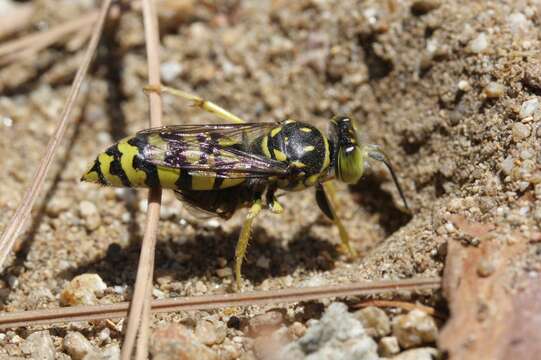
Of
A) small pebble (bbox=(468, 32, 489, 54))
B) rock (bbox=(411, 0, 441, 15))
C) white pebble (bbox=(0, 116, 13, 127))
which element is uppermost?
white pebble (bbox=(0, 116, 13, 127))

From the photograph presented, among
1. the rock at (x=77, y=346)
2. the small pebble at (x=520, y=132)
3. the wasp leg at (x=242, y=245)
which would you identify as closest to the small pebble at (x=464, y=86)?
the small pebble at (x=520, y=132)

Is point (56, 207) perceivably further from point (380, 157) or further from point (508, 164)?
point (508, 164)

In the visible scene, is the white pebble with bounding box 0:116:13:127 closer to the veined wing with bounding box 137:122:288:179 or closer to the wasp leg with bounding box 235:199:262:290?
the veined wing with bounding box 137:122:288:179

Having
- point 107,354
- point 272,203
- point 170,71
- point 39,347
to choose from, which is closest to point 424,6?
point 272,203

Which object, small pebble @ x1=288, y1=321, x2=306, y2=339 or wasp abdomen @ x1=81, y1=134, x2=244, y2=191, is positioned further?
wasp abdomen @ x1=81, y1=134, x2=244, y2=191

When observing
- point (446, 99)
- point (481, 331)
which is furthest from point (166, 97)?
point (481, 331)

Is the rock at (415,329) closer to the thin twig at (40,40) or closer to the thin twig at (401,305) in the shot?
the thin twig at (401,305)

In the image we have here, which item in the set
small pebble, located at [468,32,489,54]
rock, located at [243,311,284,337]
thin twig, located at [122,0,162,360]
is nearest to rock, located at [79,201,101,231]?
thin twig, located at [122,0,162,360]
